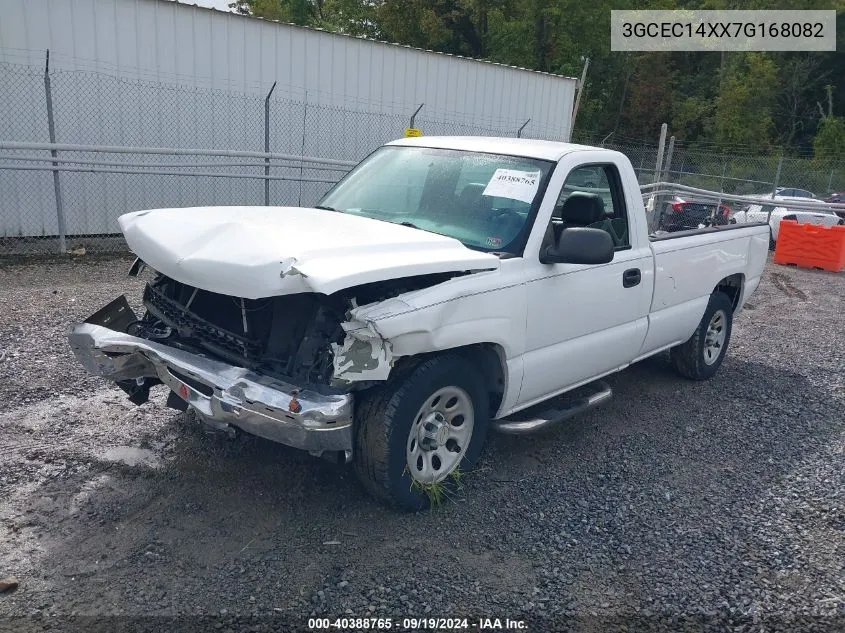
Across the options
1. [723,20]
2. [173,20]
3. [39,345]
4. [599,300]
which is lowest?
[39,345]

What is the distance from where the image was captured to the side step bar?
4.25 m

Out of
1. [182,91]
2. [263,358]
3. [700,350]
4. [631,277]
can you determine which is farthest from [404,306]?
[182,91]

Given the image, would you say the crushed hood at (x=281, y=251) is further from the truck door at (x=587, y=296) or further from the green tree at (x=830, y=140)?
the green tree at (x=830, y=140)

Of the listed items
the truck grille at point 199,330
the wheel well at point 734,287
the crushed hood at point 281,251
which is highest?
the crushed hood at point 281,251

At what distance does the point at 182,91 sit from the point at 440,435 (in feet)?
30.1

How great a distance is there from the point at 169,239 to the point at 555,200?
7.04 feet

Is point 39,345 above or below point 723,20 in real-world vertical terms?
below

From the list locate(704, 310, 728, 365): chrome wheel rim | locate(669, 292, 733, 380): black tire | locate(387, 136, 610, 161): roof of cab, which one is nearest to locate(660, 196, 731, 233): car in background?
locate(669, 292, 733, 380): black tire

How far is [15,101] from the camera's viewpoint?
10086 mm

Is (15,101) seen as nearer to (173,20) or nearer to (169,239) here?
(173,20)

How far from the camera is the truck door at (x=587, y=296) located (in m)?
4.31

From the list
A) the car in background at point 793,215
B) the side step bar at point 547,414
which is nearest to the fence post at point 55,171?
the side step bar at point 547,414

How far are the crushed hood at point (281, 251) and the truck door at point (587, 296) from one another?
57cm

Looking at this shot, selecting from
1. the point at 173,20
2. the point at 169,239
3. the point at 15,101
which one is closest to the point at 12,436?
the point at 169,239
